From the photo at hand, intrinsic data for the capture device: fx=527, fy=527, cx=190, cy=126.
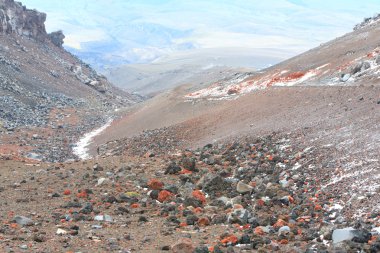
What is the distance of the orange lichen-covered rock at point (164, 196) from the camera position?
39.9ft

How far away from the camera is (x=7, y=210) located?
1083 centimetres

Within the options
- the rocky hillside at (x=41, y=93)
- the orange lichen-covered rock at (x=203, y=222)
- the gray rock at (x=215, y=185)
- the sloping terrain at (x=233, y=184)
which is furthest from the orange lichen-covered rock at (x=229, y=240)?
the rocky hillside at (x=41, y=93)

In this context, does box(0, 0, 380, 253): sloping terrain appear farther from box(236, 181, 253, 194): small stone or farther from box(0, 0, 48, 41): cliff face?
box(0, 0, 48, 41): cliff face

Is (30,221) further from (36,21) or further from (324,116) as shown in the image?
(36,21)

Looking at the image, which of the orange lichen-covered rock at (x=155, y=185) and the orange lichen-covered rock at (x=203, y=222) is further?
the orange lichen-covered rock at (x=155, y=185)

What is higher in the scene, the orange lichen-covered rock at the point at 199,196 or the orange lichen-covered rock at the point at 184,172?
the orange lichen-covered rock at the point at 184,172

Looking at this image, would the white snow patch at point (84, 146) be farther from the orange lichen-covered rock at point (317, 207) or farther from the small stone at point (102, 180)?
the orange lichen-covered rock at point (317, 207)

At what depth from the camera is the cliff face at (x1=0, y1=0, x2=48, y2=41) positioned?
71250mm

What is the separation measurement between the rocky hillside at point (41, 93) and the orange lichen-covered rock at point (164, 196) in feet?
37.9

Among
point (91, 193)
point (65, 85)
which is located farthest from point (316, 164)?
point (65, 85)

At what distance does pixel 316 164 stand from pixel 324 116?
5527 millimetres

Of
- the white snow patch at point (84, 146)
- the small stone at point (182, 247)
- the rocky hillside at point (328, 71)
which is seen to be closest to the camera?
the small stone at point (182, 247)

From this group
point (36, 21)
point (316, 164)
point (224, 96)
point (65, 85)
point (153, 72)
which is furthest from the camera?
point (153, 72)

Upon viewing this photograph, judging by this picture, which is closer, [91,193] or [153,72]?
[91,193]
